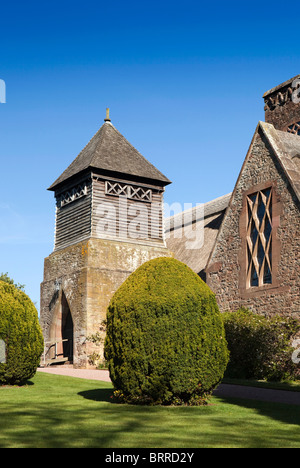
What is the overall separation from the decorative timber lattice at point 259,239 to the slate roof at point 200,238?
14.8 ft

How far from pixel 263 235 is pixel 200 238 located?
9048 millimetres

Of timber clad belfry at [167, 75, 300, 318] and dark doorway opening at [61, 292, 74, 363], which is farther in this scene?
dark doorway opening at [61, 292, 74, 363]

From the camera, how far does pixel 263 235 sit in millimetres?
20484

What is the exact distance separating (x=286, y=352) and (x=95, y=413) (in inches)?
375

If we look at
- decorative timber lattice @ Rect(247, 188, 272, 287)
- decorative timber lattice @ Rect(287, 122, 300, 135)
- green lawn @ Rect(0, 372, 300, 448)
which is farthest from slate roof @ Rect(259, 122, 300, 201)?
green lawn @ Rect(0, 372, 300, 448)

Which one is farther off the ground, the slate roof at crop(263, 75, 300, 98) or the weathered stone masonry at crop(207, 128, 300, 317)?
the slate roof at crop(263, 75, 300, 98)

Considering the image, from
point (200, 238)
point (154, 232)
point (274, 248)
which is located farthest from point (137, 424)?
point (154, 232)

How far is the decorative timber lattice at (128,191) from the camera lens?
30.2 m

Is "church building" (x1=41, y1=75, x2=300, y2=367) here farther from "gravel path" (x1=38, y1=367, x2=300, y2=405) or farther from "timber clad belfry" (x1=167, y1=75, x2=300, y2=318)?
"gravel path" (x1=38, y1=367, x2=300, y2=405)

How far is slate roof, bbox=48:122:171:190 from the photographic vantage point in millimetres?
30141

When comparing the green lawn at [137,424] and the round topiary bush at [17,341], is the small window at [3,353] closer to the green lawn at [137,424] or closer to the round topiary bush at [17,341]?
the round topiary bush at [17,341]
